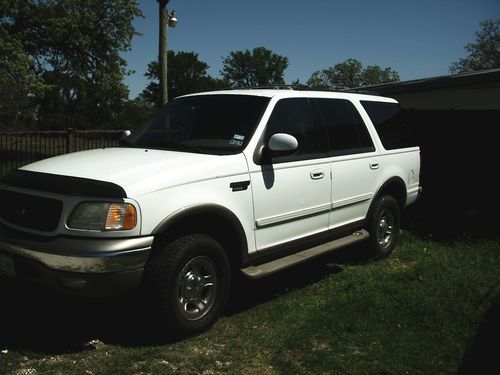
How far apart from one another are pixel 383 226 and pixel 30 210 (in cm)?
430

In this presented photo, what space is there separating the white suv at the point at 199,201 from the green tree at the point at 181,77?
74827 mm

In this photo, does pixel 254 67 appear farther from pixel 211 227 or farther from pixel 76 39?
pixel 211 227

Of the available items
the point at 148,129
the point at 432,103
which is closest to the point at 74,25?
the point at 432,103

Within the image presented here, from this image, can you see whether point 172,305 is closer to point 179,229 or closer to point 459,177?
point 179,229

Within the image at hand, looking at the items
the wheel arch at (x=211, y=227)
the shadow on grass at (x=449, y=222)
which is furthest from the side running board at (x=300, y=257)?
the shadow on grass at (x=449, y=222)

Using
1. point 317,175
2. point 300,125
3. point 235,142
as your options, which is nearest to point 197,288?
point 235,142

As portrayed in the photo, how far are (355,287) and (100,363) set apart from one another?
2.78 m

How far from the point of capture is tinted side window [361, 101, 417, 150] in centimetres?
612

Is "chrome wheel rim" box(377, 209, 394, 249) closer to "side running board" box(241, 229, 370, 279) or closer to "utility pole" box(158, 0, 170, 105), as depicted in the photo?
"side running board" box(241, 229, 370, 279)

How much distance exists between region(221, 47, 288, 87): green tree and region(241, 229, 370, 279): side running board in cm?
9463

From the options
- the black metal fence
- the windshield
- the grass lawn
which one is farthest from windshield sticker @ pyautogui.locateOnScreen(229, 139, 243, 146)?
the black metal fence

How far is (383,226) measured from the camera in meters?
6.38

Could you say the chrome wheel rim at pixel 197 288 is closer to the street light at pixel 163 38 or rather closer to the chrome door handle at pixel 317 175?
the chrome door handle at pixel 317 175

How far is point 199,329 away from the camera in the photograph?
13.0 feet
